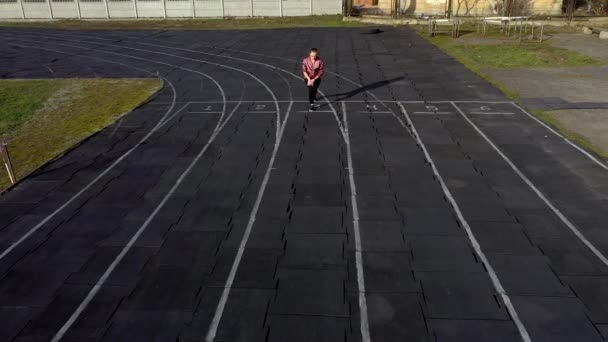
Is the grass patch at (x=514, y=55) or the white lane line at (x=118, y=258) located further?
the grass patch at (x=514, y=55)

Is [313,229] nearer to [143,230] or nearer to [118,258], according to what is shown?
[143,230]

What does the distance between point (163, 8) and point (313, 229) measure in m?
39.2

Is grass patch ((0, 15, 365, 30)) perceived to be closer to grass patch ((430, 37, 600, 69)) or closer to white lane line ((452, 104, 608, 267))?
grass patch ((430, 37, 600, 69))

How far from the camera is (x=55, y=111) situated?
16.3m

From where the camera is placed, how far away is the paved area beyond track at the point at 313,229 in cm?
663

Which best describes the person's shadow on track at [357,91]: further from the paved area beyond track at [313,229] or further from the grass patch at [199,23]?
the grass patch at [199,23]

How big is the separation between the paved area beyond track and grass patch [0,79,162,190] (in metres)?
0.76

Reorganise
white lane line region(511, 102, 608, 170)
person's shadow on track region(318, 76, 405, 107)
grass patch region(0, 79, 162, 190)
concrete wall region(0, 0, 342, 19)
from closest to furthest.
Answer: white lane line region(511, 102, 608, 170) → grass patch region(0, 79, 162, 190) → person's shadow on track region(318, 76, 405, 107) → concrete wall region(0, 0, 342, 19)

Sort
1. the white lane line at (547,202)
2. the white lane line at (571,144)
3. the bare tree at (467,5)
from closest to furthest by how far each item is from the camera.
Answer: the white lane line at (547,202)
the white lane line at (571,144)
the bare tree at (467,5)

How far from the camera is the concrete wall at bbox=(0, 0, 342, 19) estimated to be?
4153cm

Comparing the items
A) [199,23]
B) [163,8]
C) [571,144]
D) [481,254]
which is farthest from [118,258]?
[163,8]

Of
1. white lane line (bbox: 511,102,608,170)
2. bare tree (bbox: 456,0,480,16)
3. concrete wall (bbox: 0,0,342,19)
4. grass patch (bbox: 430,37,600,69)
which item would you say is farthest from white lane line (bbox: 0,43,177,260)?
bare tree (bbox: 456,0,480,16)

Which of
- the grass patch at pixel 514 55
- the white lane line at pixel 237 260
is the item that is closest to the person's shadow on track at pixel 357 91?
the white lane line at pixel 237 260

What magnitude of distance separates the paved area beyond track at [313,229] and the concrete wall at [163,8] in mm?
27652
